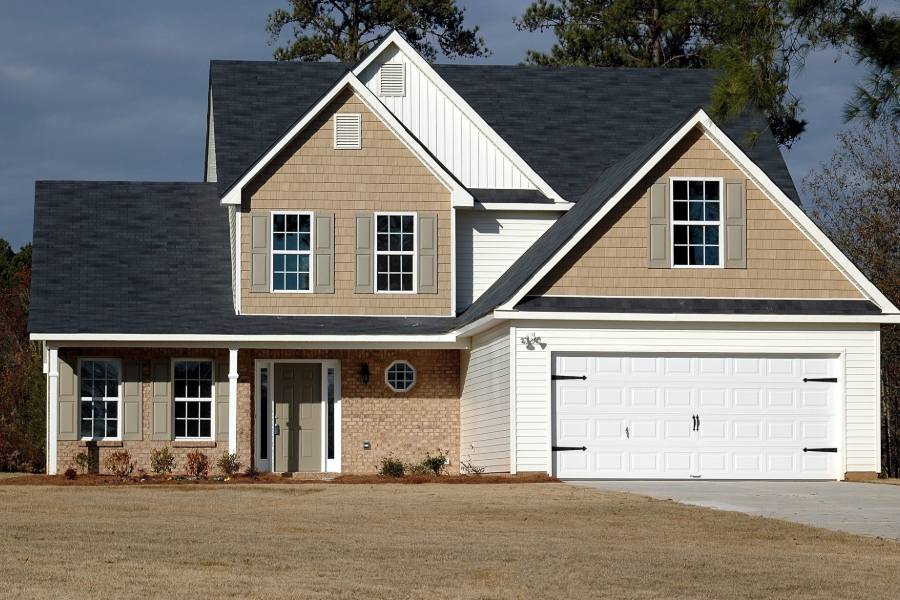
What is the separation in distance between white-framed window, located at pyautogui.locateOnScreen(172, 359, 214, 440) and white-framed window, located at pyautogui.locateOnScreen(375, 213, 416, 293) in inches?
137

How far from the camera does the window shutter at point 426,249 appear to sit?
2677 centimetres

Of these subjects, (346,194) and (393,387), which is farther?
(393,387)

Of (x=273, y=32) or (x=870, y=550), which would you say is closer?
(x=870, y=550)

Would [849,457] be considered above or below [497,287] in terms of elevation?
below

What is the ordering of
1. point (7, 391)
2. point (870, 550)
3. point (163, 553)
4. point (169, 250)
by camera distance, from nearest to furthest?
Answer: point (163, 553) < point (870, 550) < point (169, 250) < point (7, 391)

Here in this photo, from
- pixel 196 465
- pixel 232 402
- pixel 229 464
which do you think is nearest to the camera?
pixel 232 402

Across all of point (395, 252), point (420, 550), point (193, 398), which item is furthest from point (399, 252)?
point (420, 550)

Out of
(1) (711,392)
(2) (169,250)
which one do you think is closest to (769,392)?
(1) (711,392)

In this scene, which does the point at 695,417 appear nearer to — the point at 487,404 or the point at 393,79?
the point at 487,404

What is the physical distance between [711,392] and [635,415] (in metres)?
1.32

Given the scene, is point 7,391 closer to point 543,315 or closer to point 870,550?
point 543,315

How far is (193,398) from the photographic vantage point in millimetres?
26344

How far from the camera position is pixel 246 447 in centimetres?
2605

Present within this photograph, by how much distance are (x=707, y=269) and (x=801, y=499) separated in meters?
5.62
